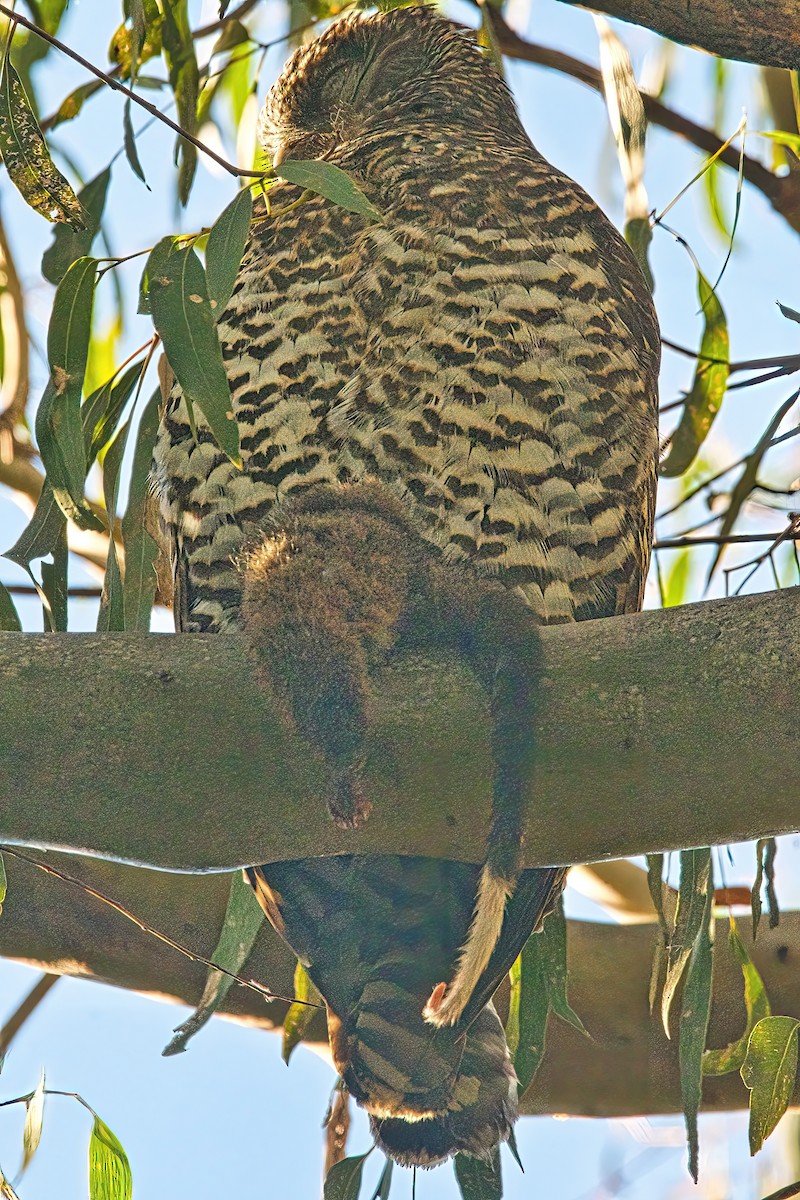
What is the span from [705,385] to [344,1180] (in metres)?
1.54

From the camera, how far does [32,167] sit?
1.79 metres

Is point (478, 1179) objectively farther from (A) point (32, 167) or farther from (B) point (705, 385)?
(A) point (32, 167)

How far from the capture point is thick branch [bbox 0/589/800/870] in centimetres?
143

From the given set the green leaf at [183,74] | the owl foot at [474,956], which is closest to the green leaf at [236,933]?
the owl foot at [474,956]

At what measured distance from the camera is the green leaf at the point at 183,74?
8.64 ft

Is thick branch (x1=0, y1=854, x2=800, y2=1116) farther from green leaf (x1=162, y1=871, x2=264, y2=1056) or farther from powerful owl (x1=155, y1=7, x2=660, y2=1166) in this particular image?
powerful owl (x1=155, y1=7, x2=660, y2=1166)

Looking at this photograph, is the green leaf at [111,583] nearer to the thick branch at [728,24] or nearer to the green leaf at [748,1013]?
the thick branch at [728,24]

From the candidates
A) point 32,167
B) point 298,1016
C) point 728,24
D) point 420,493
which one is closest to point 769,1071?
point 298,1016

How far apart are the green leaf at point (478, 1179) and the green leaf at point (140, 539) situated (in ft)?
3.20

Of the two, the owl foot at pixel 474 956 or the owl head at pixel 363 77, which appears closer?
the owl foot at pixel 474 956

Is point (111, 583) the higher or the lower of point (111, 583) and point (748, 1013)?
the higher

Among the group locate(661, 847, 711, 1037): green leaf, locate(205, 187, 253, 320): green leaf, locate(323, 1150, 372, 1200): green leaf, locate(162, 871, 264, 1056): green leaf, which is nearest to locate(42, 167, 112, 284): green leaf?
locate(205, 187, 253, 320): green leaf

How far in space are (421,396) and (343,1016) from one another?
82 cm

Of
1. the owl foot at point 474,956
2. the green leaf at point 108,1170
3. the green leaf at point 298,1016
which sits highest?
the green leaf at point 298,1016
